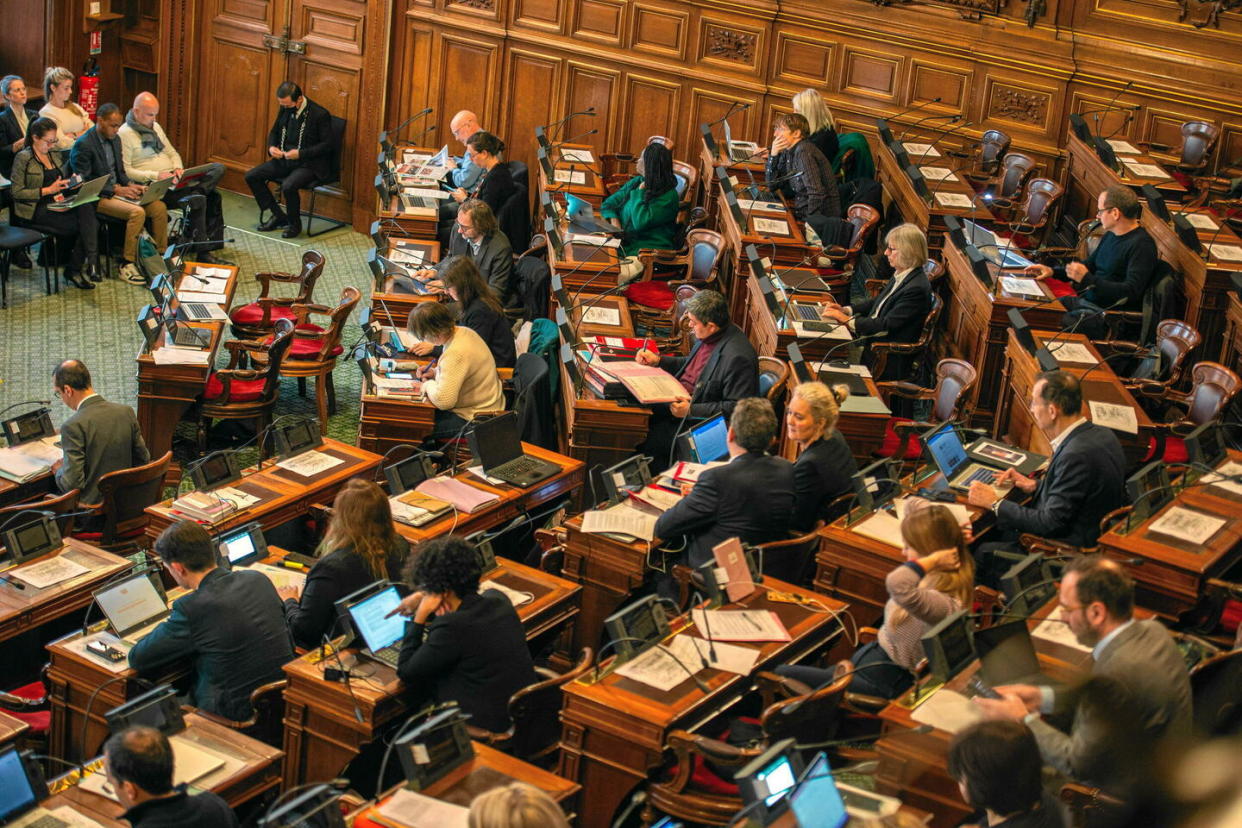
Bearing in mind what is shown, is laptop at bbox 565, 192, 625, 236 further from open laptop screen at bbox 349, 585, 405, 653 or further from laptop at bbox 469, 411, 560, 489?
open laptop screen at bbox 349, 585, 405, 653

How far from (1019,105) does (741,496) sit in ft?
20.7

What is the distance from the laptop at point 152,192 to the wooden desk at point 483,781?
7.23m

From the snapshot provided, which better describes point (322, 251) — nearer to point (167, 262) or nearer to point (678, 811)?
point (167, 262)

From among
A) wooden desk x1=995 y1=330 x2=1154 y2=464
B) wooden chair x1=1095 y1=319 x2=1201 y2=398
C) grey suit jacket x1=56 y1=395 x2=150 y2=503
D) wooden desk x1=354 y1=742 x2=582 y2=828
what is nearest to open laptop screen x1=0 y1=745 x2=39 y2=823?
wooden desk x1=354 y1=742 x2=582 y2=828

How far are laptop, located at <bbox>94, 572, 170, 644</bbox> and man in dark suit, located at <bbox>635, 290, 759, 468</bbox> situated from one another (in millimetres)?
2582

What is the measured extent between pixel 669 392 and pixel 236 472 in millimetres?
2120

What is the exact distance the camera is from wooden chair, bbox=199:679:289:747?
4551 millimetres

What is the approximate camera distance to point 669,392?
6.81m

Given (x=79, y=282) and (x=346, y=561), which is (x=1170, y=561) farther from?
(x=79, y=282)

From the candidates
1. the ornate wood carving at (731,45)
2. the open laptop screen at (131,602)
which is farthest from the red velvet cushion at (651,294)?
the open laptop screen at (131,602)

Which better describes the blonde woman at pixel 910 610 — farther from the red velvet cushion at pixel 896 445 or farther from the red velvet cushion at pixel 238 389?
the red velvet cushion at pixel 238 389

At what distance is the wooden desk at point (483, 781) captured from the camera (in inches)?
151

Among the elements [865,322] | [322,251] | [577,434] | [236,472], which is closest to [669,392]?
[577,434]

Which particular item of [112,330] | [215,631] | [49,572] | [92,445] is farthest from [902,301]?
[112,330]
